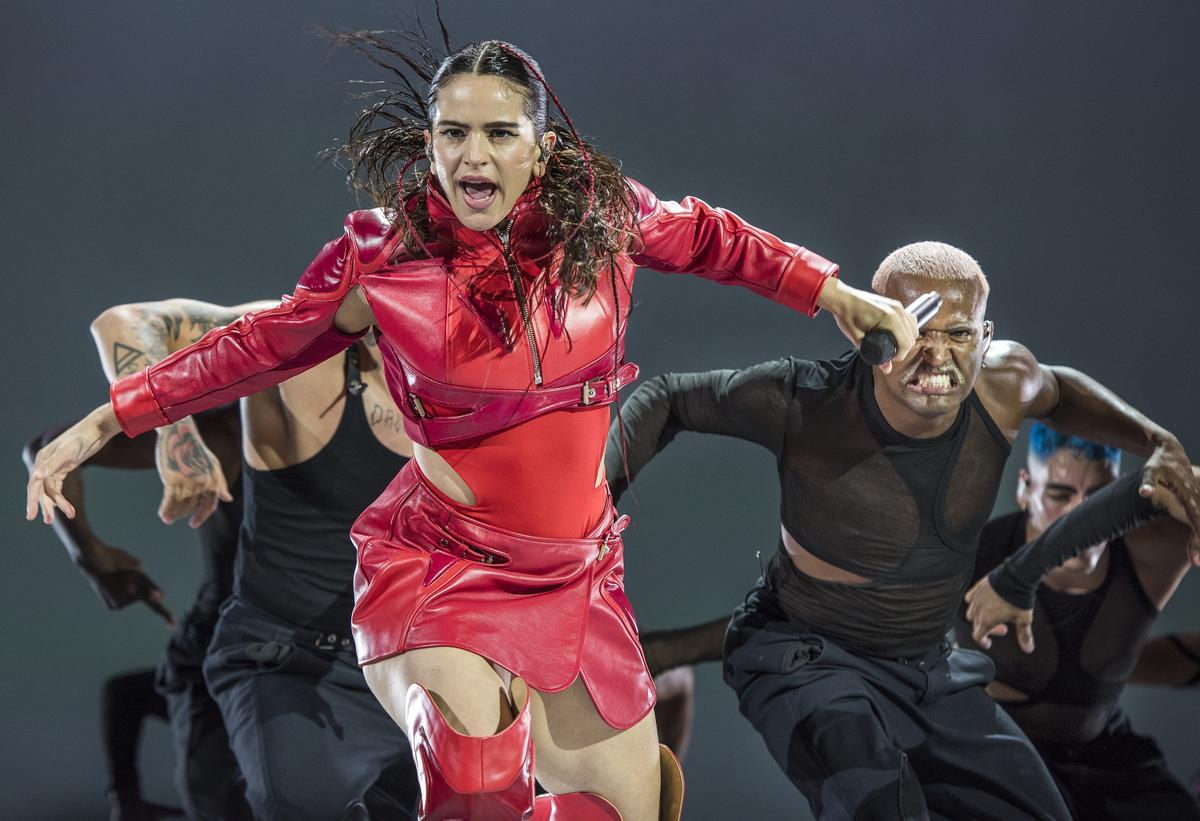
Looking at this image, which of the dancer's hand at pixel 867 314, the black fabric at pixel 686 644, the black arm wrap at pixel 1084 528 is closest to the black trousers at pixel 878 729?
the black arm wrap at pixel 1084 528

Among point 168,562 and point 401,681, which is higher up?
point 401,681

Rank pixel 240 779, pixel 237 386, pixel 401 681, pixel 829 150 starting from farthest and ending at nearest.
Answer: pixel 829 150, pixel 240 779, pixel 237 386, pixel 401 681

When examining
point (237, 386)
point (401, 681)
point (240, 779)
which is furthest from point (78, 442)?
point (240, 779)

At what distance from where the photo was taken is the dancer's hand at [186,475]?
2516mm

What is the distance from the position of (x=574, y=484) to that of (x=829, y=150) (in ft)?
5.37

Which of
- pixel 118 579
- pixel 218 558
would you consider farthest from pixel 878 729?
pixel 118 579

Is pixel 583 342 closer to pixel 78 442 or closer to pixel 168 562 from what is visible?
pixel 78 442

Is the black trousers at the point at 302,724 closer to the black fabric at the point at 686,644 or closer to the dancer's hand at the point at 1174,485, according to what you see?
the black fabric at the point at 686,644

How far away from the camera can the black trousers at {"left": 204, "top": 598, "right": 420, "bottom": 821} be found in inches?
97.3

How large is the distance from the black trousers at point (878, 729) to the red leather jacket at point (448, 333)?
0.81 m

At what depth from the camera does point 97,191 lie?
327 cm

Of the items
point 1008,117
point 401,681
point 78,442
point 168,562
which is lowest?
point 168,562

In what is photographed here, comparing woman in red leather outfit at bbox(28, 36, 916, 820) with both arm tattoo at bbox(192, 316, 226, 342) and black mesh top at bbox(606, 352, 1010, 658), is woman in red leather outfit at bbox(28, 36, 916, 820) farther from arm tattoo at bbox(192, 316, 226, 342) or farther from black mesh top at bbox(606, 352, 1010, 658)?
arm tattoo at bbox(192, 316, 226, 342)

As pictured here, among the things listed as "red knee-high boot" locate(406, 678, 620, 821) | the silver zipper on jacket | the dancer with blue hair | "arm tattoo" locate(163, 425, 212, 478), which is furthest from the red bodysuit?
the dancer with blue hair
